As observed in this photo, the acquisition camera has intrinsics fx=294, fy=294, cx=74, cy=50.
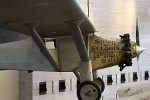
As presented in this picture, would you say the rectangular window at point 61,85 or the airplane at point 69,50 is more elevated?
the airplane at point 69,50

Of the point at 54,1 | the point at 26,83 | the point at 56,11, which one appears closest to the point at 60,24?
the point at 56,11

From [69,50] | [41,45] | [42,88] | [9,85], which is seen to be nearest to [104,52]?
[69,50]

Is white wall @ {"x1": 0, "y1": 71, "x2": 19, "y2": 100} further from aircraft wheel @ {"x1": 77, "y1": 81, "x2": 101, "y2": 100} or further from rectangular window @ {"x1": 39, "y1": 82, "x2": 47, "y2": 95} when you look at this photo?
aircraft wheel @ {"x1": 77, "y1": 81, "x2": 101, "y2": 100}

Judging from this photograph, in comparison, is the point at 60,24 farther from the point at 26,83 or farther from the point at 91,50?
the point at 26,83

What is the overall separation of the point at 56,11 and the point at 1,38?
203cm

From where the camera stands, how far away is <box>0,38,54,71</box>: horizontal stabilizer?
2984 mm

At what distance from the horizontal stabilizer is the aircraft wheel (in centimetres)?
44

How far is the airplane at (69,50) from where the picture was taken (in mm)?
2441

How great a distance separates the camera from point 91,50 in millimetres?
2938

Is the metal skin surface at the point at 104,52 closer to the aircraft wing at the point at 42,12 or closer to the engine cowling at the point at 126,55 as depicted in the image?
the engine cowling at the point at 126,55

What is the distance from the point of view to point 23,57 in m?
3.03

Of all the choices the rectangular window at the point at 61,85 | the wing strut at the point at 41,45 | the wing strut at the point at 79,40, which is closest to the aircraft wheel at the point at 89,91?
the wing strut at the point at 79,40

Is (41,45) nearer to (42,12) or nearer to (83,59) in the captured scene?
(83,59)

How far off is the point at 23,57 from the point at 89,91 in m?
0.82
